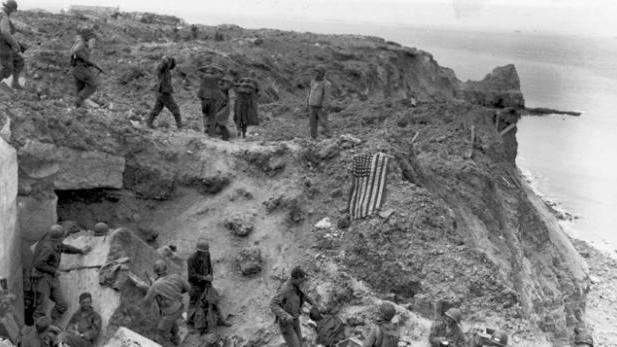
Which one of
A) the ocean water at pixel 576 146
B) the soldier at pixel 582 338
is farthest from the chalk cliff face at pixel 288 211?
the ocean water at pixel 576 146

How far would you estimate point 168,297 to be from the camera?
8.93 metres

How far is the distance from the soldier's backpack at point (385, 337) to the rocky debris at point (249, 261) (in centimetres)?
359

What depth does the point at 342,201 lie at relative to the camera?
1281cm

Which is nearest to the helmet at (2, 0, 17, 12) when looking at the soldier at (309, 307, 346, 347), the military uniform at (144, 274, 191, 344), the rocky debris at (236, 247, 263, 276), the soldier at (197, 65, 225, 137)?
the soldier at (197, 65, 225, 137)

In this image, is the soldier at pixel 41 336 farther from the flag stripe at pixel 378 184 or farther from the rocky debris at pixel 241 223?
the flag stripe at pixel 378 184

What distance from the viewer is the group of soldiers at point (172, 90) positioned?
13.0 m

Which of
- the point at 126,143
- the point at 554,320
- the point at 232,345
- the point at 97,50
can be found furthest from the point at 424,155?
the point at 97,50

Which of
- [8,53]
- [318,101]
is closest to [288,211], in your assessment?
[318,101]

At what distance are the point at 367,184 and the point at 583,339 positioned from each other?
631 cm

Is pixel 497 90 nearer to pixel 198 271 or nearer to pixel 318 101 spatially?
pixel 318 101

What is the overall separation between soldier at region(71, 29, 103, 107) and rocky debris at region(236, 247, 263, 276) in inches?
185

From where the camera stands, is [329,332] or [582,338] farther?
[582,338]

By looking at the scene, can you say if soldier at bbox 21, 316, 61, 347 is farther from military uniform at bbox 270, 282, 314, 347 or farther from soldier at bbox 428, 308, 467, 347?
soldier at bbox 428, 308, 467, 347

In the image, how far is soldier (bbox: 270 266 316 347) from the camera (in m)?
9.09
